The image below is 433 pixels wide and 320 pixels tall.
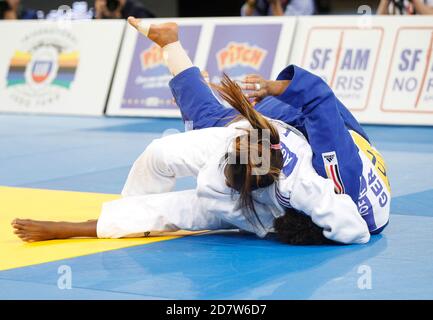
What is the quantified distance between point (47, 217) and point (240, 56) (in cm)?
616

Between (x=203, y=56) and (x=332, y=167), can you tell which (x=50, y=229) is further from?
(x=203, y=56)

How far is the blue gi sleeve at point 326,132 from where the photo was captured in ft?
16.0

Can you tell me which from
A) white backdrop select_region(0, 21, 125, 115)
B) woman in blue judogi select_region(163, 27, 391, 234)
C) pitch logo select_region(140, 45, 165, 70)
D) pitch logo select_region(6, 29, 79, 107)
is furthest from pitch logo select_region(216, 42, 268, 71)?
woman in blue judogi select_region(163, 27, 391, 234)

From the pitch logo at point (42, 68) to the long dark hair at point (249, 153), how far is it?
8090 mm

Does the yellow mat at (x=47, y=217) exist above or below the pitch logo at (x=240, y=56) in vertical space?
below

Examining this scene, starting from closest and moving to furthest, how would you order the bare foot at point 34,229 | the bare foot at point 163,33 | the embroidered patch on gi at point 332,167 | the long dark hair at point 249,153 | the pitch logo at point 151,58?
the long dark hair at point 249,153, the embroidered patch on gi at point 332,167, the bare foot at point 34,229, the bare foot at point 163,33, the pitch logo at point 151,58

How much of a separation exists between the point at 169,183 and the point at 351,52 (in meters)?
6.15

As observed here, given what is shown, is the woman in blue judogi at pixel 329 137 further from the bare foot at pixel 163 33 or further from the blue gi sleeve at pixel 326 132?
the bare foot at pixel 163 33

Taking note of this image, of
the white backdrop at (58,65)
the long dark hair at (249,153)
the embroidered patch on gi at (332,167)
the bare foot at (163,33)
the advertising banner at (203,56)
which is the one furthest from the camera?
the white backdrop at (58,65)

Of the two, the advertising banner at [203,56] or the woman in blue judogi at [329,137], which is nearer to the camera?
the woman in blue judogi at [329,137]

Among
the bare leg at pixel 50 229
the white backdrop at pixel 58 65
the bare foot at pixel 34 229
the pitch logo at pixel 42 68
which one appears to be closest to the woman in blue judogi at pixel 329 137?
the bare leg at pixel 50 229

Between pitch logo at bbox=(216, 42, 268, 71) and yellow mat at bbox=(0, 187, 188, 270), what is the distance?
5.14 meters

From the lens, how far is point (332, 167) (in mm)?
4871

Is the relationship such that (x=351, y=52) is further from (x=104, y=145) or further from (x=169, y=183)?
(x=169, y=183)
